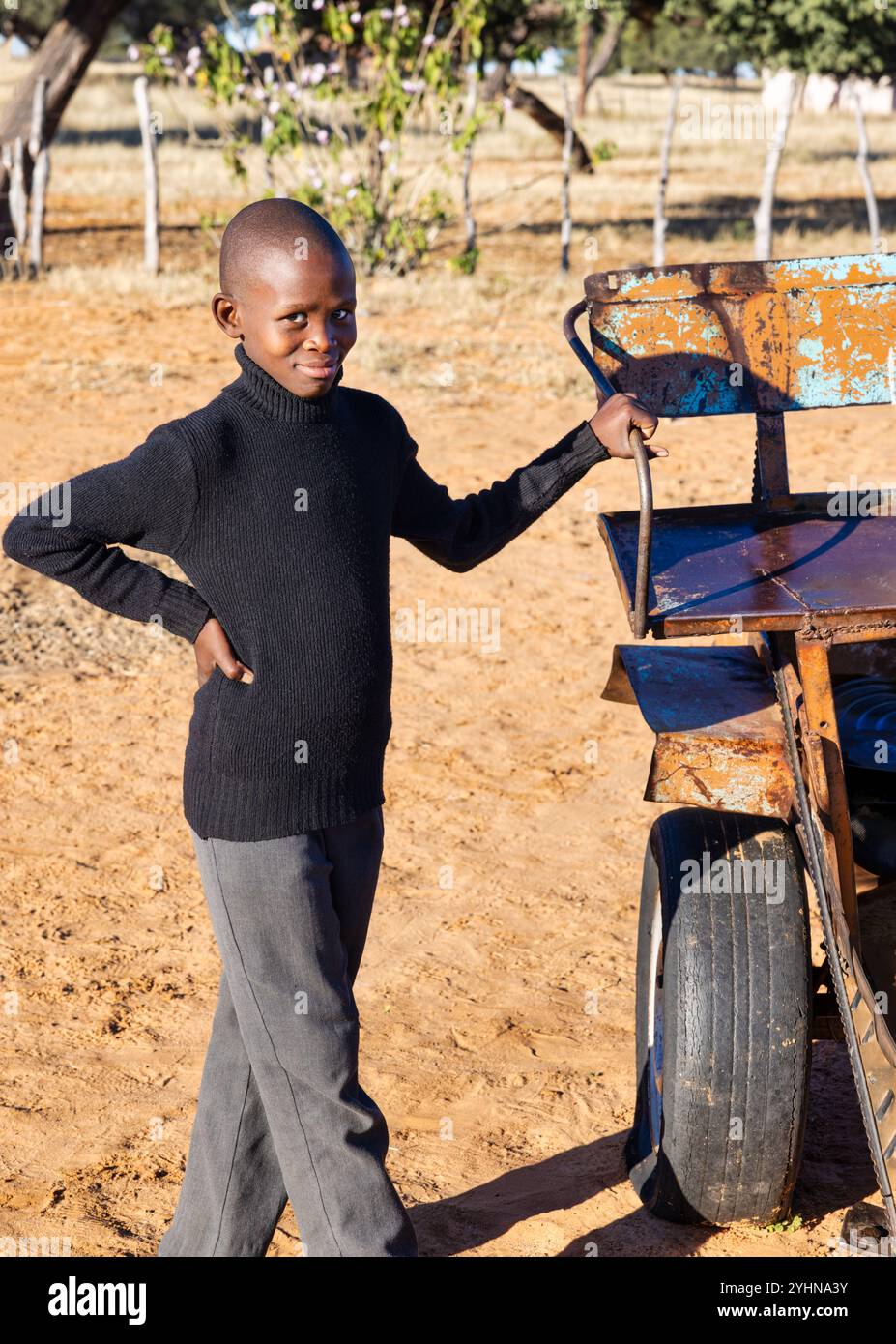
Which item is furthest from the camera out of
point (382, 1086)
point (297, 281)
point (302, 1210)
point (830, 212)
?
point (830, 212)

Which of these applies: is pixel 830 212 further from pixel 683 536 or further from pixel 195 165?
pixel 683 536

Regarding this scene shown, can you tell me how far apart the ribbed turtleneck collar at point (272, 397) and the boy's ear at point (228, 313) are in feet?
0.12

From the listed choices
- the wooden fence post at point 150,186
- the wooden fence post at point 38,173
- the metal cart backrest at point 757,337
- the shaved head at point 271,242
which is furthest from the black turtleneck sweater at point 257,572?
the wooden fence post at point 38,173

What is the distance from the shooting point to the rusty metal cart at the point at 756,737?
282 centimetres

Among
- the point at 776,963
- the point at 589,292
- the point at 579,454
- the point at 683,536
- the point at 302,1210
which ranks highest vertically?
the point at 589,292

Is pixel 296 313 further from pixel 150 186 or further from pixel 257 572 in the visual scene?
pixel 150 186

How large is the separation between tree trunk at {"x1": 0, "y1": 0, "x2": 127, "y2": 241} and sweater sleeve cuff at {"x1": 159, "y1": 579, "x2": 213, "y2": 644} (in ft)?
54.0

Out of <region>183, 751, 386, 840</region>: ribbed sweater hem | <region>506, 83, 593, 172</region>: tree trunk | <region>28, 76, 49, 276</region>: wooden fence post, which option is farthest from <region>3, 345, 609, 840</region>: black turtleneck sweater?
<region>506, 83, 593, 172</region>: tree trunk

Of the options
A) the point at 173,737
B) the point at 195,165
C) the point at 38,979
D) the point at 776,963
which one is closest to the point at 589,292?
the point at 776,963

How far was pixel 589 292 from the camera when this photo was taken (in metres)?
3.47

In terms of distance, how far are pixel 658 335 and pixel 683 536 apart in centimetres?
47

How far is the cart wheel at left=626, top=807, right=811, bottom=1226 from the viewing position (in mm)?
3004

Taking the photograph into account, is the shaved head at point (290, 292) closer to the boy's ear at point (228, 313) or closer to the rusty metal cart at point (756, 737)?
the boy's ear at point (228, 313)

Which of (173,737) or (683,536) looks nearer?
(683,536)
